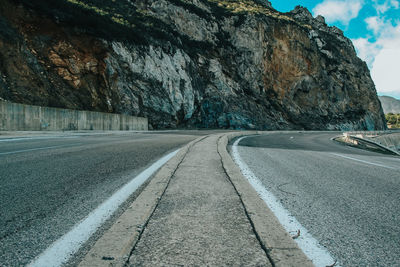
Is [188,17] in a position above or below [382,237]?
above

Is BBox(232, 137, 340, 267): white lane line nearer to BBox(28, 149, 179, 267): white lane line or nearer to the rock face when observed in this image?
BBox(28, 149, 179, 267): white lane line

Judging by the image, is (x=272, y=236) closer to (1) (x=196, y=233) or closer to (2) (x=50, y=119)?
(1) (x=196, y=233)

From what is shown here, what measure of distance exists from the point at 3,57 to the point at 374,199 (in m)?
24.6

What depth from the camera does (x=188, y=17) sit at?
42.2m

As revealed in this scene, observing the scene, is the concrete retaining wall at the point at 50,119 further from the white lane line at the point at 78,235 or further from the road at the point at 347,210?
the road at the point at 347,210

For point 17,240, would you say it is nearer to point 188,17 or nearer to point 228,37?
point 188,17

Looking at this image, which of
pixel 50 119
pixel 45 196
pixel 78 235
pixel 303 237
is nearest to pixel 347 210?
pixel 303 237

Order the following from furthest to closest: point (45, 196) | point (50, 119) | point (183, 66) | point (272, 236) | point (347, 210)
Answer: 1. point (183, 66)
2. point (50, 119)
3. point (45, 196)
4. point (347, 210)
5. point (272, 236)

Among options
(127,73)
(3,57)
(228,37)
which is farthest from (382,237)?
(228,37)

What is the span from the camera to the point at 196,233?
1.79 metres

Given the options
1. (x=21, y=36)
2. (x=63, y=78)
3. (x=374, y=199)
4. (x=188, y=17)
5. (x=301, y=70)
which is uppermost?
(x=188, y=17)

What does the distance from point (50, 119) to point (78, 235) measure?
16.3 m

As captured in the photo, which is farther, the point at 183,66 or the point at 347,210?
the point at 183,66

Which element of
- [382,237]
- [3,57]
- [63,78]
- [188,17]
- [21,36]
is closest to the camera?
[382,237]
